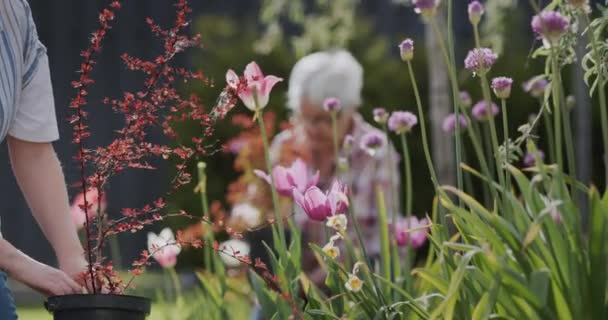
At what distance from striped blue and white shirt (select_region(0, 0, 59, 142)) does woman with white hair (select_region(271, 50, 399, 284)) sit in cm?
256

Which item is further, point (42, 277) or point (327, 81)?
point (327, 81)

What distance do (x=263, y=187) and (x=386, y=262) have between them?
3769mm

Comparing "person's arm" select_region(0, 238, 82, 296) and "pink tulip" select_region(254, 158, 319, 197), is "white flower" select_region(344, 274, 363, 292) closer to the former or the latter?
"pink tulip" select_region(254, 158, 319, 197)

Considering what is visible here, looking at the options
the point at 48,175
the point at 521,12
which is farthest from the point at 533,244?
the point at 521,12

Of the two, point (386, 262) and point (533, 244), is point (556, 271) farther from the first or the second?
point (386, 262)

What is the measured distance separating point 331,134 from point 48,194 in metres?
2.83

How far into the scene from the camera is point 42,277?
2.13 metres

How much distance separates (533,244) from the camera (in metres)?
2.13

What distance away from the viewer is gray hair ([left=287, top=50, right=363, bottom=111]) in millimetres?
5094

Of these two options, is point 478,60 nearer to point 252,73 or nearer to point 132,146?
point 252,73

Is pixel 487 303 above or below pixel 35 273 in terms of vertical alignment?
below

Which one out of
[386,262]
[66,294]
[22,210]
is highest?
[66,294]

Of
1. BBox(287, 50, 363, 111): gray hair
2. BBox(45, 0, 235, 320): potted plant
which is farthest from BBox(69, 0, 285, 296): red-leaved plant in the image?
BBox(287, 50, 363, 111): gray hair

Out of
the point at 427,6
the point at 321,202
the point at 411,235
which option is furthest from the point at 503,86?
the point at 411,235
